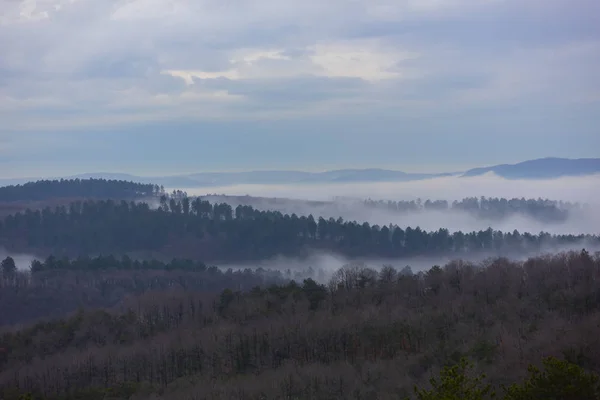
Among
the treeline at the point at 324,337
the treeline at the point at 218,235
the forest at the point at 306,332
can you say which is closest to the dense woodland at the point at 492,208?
the treeline at the point at 218,235

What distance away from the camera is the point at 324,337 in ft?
A: 180

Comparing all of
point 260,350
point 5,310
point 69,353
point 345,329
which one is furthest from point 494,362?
point 5,310

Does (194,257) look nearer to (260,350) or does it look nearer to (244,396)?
(260,350)

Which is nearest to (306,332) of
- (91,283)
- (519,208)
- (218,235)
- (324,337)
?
(324,337)

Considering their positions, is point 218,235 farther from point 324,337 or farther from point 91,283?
point 324,337

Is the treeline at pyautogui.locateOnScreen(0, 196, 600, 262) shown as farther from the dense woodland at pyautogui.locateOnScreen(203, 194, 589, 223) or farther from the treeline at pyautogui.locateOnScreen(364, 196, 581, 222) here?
the treeline at pyautogui.locateOnScreen(364, 196, 581, 222)

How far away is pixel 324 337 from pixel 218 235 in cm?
8903

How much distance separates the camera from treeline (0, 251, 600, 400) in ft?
137

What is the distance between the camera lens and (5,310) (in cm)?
8969

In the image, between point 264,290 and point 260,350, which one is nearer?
point 260,350

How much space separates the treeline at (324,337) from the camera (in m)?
41.8

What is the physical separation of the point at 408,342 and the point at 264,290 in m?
21.0

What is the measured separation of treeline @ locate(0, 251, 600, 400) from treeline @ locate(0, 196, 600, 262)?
170 feet

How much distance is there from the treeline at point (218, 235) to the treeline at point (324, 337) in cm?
5174
